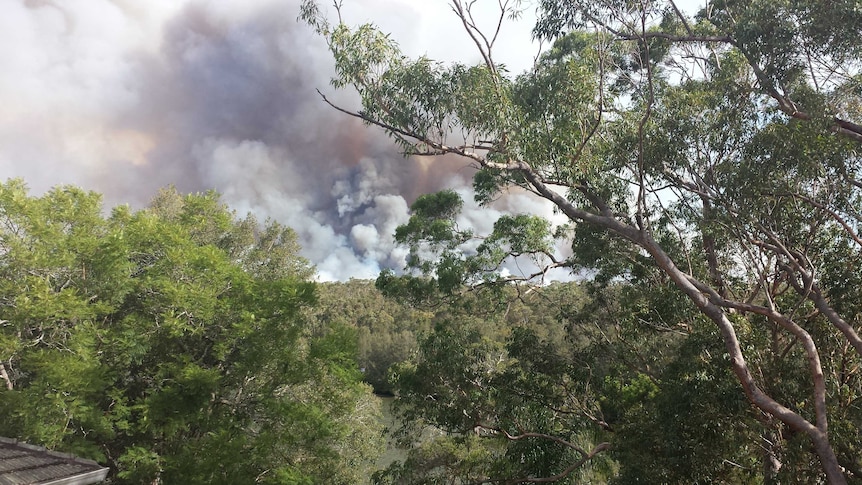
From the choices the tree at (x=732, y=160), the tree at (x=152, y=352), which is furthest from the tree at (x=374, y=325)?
the tree at (x=732, y=160)

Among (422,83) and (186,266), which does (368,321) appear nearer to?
(186,266)

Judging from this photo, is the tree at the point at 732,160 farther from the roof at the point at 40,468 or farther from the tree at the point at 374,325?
the tree at the point at 374,325

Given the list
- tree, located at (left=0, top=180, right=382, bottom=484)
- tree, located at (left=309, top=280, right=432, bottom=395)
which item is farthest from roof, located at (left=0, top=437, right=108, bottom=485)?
tree, located at (left=309, top=280, right=432, bottom=395)

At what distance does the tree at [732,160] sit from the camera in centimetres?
691

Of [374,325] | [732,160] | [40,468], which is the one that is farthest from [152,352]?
[374,325]

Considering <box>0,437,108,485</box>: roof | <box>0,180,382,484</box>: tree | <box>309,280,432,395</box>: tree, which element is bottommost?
<box>0,437,108,485</box>: roof

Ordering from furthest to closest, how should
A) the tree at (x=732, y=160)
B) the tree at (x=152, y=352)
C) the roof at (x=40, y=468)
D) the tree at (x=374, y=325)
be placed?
the tree at (x=374, y=325), the tree at (x=152, y=352), the tree at (x=732, y=160), the roof at (x=40, y=468)

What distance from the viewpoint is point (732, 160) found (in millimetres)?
7863

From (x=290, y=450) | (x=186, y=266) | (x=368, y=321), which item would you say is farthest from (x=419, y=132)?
(x=368, y=321)

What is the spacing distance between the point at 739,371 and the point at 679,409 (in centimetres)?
92

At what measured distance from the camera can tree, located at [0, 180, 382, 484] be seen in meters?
9.95

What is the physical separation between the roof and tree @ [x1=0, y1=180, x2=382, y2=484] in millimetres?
5327

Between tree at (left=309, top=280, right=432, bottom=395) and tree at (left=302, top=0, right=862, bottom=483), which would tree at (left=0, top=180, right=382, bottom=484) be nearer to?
tree at (left=302, top=0, right=862, bottom=483)

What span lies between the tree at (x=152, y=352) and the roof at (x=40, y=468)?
533 cm
